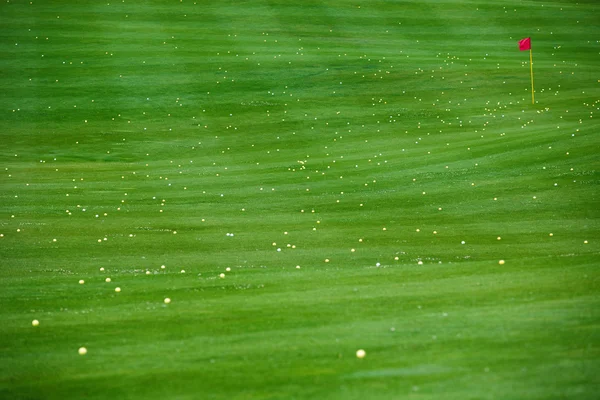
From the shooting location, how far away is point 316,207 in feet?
47.3

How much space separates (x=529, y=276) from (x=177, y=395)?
200 inches

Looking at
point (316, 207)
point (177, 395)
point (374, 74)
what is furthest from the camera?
point (374, 74)

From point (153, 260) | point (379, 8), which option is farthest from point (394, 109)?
point (153, 260)

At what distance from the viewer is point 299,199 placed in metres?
15.0

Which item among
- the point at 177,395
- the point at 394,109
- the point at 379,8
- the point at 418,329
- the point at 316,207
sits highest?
the point at 379,8

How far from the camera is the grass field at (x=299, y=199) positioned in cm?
671

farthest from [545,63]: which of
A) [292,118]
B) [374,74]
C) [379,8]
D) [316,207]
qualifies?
[316,207]

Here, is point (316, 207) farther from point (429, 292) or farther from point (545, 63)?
point (545, 63)

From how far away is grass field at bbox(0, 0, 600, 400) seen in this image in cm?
671

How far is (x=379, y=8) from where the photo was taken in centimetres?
3056

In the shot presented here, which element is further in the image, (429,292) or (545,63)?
(545,63)

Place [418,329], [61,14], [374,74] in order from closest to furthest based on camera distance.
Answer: [418,329]
[374,74]
[61,14]

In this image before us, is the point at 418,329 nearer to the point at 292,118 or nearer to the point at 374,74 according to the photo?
the point at 292,118

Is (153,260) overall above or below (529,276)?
above
